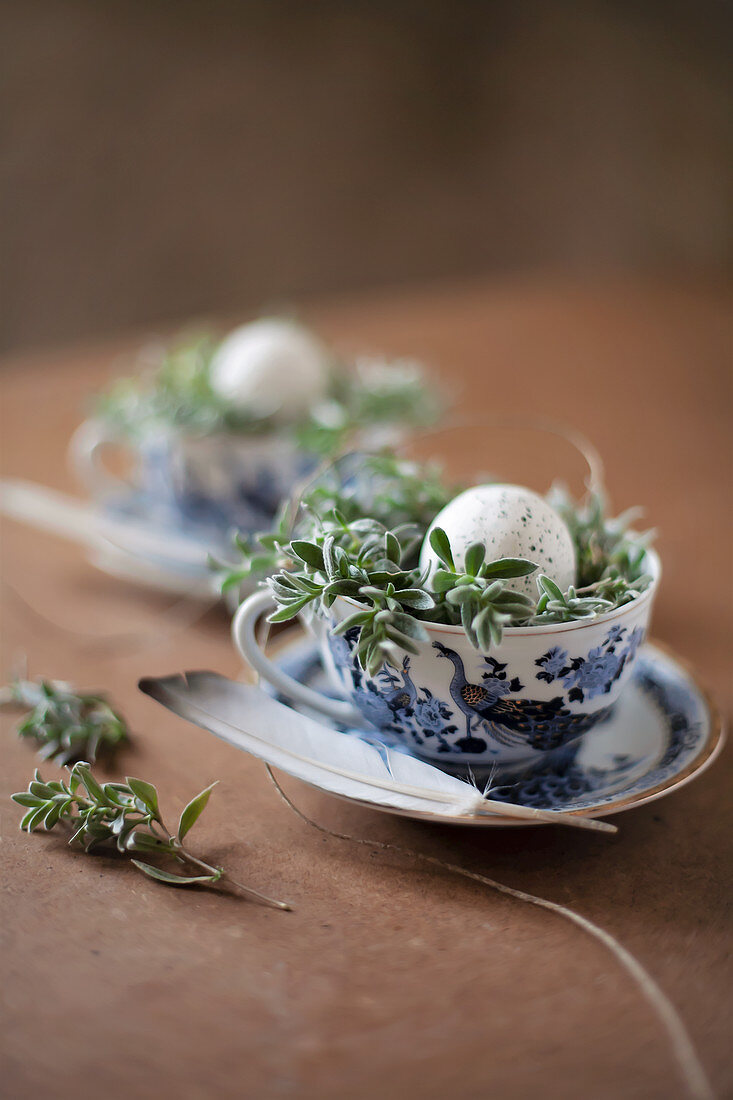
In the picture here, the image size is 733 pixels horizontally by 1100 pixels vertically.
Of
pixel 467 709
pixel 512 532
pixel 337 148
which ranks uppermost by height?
pixel 337 148

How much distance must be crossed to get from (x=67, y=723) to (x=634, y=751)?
1.29 feet

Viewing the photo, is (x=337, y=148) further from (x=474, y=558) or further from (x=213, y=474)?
(x=474, y=558)

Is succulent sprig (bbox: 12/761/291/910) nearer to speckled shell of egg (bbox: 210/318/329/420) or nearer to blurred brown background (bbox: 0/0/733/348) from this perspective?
speckled shell of egg (bbox: 210/318/329/420)

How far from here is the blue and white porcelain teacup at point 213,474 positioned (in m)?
0.98

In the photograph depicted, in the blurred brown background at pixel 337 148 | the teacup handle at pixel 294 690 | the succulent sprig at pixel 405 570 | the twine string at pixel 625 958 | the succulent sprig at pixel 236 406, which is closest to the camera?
the twine string at pixel 625 958

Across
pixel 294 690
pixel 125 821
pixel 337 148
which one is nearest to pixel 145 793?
pixel 125 821

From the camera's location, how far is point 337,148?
3.55 metres

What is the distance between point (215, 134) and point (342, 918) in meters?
3.32

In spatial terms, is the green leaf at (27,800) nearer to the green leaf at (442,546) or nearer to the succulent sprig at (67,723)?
the succulent sprig at (67,723)

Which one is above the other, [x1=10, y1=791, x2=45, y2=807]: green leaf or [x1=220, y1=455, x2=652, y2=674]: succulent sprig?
[x1=220, y1=455, x2=652, y2=674]: succulent sprig

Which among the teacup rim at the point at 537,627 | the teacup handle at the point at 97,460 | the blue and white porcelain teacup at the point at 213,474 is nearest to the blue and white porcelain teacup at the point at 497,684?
the teacup rim at the point at 537,627

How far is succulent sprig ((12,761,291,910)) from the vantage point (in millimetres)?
588

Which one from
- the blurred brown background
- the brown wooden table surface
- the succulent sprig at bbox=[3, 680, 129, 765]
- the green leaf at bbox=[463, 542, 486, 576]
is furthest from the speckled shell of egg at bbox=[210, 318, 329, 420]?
the blurred brown background

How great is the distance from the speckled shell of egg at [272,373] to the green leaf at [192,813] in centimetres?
47
